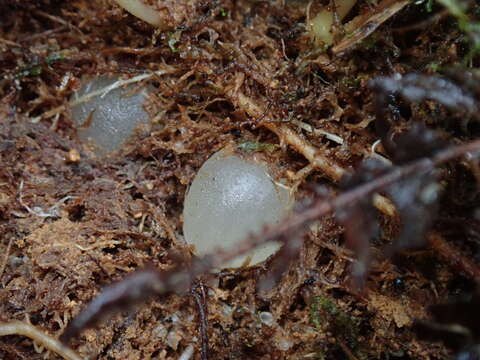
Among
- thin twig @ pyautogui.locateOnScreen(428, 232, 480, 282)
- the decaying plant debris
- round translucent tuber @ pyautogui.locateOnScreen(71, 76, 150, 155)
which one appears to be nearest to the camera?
thin twig @ pyautogui.locateOnScreen(428, 232, 480, 282)

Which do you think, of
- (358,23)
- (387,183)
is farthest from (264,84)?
(387,183)

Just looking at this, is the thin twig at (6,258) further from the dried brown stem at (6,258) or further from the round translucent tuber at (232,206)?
the round translucent tuber at (232,206)

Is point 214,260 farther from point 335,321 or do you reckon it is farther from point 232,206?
point 335,321

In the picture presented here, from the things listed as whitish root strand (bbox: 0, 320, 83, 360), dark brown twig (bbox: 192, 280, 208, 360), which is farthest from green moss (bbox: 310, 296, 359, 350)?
whitish root strand (bbox: 0, 320, 83, 360)

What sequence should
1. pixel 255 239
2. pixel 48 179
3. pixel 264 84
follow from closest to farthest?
pixel 255 239
pixel 264 84
pixel 48 179

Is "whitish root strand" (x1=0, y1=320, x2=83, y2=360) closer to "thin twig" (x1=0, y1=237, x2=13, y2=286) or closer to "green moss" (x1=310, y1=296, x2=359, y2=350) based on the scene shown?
"thin twig" (x1=0, y1=237, x2=13, y2=286)

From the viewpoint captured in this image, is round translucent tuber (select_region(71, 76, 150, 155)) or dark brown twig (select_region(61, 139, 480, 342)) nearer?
dark brown twig (select_region(61, 139, 480, 342))

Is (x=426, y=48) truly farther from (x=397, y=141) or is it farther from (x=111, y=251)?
(x=111, y=251)
